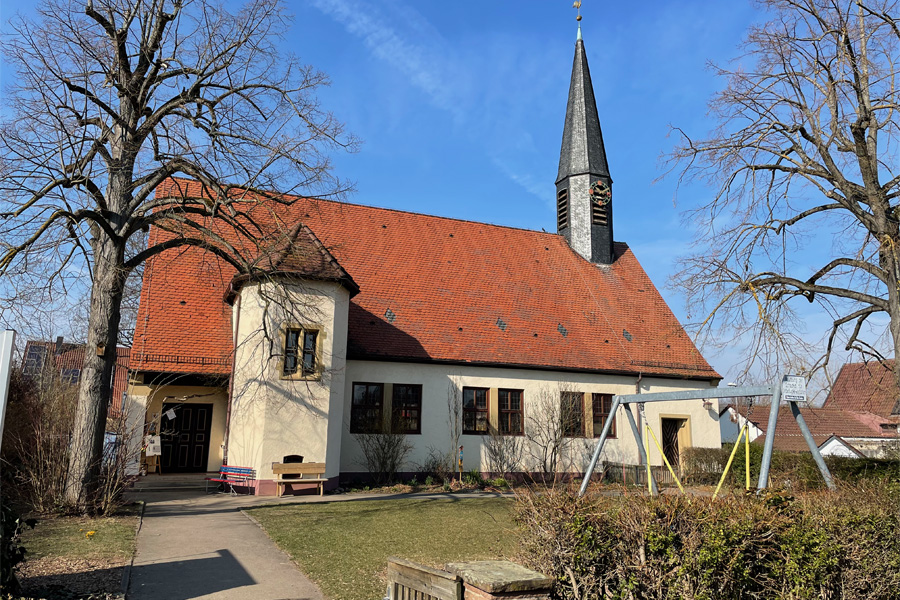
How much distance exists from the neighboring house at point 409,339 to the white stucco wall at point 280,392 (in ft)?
0.15

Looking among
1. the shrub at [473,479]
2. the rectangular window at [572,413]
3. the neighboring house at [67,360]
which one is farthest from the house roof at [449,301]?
the neighboring house at [67,360]

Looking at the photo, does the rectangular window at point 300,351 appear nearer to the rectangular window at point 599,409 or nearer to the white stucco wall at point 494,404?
the white stucco wall at point 494,404

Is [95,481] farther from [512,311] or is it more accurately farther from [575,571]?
[512,311]

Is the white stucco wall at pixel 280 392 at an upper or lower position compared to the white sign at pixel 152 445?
upper

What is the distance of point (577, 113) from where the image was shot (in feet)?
90.6

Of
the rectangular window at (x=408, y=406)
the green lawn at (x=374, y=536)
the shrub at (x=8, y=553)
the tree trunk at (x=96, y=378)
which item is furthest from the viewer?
the rectangular window at (x=408, y=406)

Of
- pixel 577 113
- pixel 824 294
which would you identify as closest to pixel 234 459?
pixel 824 294

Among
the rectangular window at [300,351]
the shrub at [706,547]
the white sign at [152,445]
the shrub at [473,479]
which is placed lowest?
the shrub at [473,479]

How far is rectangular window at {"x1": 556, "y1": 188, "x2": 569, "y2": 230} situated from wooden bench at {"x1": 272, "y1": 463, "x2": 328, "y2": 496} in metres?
16.1

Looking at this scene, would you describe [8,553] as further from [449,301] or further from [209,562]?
[449,301]

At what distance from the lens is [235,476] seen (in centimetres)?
1564

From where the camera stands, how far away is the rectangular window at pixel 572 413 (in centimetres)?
2056

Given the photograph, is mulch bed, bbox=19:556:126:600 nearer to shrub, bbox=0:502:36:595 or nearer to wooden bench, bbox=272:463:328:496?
shrub, bbox=0:502:36:595

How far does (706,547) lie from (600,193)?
2294 cm
